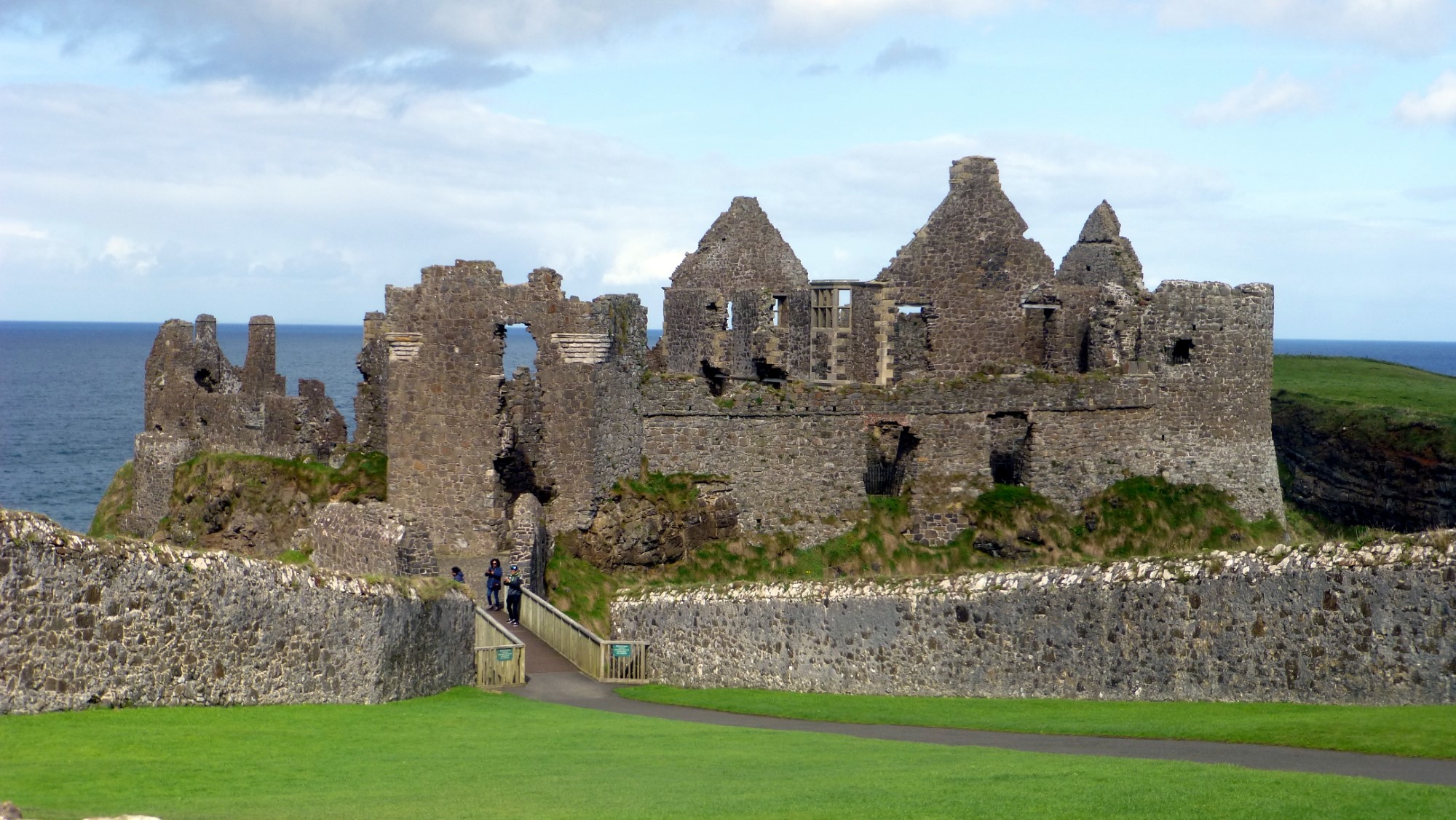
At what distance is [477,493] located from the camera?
32.6 meters

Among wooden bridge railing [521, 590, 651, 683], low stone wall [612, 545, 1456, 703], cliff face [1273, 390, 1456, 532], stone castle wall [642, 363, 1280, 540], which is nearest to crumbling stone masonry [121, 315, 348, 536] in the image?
stone castle wall [642, 363, 1280, 540]

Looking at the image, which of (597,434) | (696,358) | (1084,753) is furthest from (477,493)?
(1084,753)

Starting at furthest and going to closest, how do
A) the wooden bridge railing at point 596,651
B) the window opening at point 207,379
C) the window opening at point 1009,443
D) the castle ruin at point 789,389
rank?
1. the window opening at point 207,379
2. the window opening at point 1009,443
3. the castle ruin at point 789,389
4. the wooden bridge railing at point 596,651

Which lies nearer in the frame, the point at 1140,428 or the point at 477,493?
the point at 477,493

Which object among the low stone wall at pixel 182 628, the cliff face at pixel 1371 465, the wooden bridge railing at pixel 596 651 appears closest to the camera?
the low stone wall at pixel 182 628

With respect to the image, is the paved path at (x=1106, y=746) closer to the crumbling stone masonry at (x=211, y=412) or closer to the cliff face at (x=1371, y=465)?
the crumbling stone masonry at (x=211, y=412)

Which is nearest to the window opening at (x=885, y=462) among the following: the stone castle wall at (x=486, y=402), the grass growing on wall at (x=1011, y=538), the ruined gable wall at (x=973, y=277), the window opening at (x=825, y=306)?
the grass growing on wall at (x=1011, y=538)

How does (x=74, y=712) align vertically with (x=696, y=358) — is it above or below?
below

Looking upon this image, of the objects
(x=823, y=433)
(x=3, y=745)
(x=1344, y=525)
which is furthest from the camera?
(x=1344, y=525)

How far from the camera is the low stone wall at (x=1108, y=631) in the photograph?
18141 millimetres

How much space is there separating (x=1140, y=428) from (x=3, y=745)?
92.6 feet

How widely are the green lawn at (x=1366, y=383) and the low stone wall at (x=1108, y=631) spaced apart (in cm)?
2993

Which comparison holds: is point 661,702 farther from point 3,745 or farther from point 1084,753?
point 3,745

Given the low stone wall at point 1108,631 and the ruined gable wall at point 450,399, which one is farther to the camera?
the ruined gable wall at point 450,399
